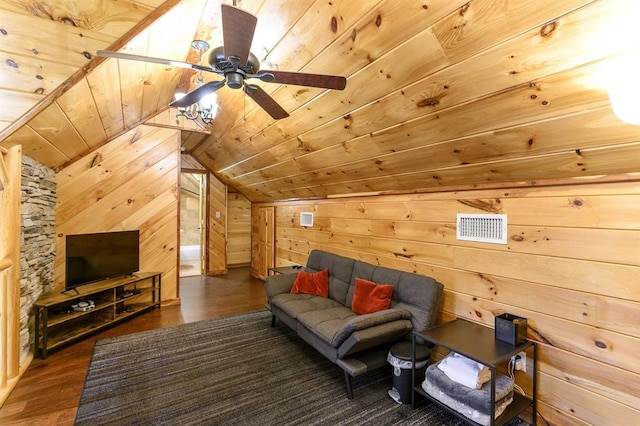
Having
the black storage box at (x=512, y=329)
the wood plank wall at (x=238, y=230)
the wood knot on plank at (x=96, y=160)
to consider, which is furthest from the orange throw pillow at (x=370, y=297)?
the wood plank wall at (x=238, y=230)

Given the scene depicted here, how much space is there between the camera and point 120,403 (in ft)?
7.58

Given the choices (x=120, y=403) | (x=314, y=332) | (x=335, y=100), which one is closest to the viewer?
(x=120, y=403)

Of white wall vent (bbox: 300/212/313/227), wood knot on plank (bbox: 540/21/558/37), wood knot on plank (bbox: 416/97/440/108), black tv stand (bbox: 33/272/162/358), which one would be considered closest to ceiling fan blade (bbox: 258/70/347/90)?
wood knot on plank (bbox: 416/97/440/108)

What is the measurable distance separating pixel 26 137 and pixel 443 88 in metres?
3.42

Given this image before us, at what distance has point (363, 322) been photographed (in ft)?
7.70

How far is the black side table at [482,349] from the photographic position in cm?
187

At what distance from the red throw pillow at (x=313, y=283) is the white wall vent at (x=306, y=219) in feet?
4.07

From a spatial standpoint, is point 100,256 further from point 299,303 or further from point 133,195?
point 299,303

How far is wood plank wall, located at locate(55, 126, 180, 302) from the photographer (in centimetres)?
Answer: 399

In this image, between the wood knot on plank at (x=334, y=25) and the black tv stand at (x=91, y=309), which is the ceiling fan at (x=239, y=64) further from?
the black tv stand at (x=91, y=309)

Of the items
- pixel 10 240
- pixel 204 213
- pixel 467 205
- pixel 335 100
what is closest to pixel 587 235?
pixel 467 205

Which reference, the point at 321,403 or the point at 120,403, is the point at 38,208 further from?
the point at 321,403

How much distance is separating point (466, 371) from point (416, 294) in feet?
2.42

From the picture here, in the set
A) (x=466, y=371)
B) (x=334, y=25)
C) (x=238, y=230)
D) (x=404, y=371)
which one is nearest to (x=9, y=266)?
(x=334, y=25)
